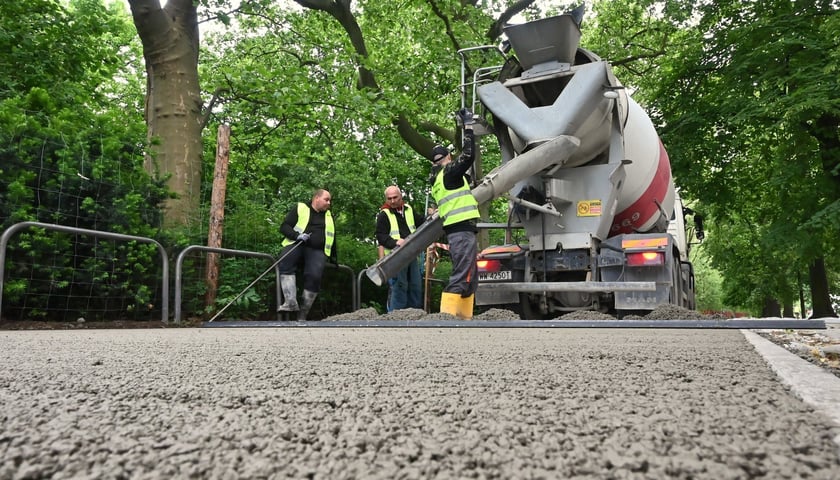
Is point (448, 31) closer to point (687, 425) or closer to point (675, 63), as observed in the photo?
point (675, 63)

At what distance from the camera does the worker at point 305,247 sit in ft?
28.8

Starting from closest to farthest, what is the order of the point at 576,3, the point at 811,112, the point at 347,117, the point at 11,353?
1. the point at 11,353
2. the point at 811,112
3. the point at 347,117
4. the point at 576,3

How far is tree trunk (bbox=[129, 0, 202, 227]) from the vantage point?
30.8 ft

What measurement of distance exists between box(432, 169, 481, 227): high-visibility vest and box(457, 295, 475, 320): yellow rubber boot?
2.72 feet

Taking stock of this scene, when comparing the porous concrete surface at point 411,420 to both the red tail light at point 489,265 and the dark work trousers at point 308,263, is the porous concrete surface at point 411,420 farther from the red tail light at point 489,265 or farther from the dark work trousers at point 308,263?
the dark work trousers at point 308,263

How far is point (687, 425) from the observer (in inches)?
56.7

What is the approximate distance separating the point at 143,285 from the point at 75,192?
1.21 meters

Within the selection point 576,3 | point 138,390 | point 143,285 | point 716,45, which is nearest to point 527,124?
point 143,285

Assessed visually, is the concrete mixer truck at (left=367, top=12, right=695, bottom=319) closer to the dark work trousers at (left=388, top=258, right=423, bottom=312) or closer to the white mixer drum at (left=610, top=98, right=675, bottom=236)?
the white mixer drum at (left=610, top=98, right=675, bottom=236)

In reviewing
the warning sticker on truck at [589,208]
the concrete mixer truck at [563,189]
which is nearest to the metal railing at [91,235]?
the concrete mixer truck at [563,189]

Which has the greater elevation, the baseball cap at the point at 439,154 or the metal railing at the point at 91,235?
the baseball cap at the point at 439,154

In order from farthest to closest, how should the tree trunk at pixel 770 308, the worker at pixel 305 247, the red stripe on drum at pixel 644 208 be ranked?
the tree trunk at pixel 770 308, the worker at pixel 305 247, the red stripe on drum at pixel 644 208

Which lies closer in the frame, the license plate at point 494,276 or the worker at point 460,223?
the worker at point 460,223

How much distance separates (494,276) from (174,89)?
215 inches
